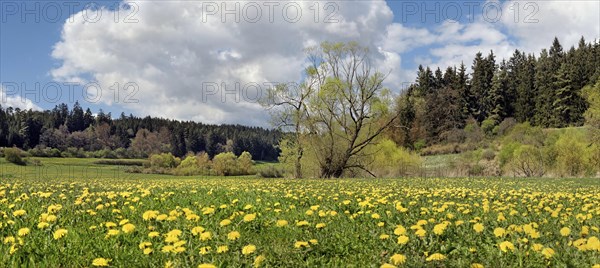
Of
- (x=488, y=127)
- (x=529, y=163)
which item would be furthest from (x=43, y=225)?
(x=488, y=127)

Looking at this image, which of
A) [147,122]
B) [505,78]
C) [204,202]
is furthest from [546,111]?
[147,122]

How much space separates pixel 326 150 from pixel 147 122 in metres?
126

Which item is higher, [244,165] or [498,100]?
[498,100]

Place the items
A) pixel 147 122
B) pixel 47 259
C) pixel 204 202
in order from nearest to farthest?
pixel 47 259
pixel 204 202
pixel 147 122

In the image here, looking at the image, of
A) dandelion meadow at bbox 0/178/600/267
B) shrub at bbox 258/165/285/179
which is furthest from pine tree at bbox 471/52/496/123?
dandelion meadow at bbox 0/178/600/267

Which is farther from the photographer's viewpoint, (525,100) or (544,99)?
(525,100)

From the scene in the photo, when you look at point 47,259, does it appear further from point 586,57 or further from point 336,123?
point 586,57

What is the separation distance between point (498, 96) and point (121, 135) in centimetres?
10917

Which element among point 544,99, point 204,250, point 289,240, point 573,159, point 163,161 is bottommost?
point 163,161

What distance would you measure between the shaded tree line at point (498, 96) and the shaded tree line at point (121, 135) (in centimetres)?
4785

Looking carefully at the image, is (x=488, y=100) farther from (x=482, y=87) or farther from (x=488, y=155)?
(x=488, y=155)

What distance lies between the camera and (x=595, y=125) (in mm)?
34406

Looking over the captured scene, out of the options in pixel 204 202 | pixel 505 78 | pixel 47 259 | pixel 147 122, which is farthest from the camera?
pixel 147 122

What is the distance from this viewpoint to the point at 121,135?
134125 millimetres
